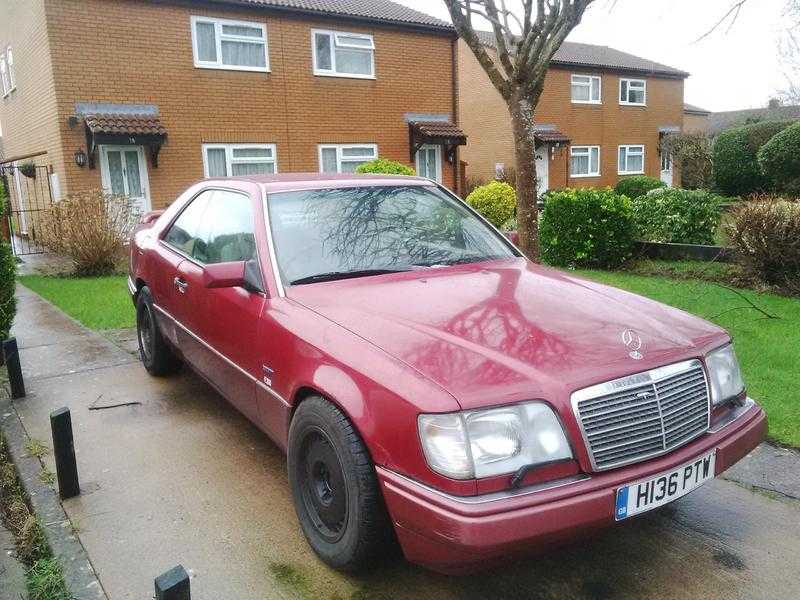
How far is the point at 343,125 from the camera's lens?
16859mm

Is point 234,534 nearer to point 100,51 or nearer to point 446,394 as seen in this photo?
point 446,394

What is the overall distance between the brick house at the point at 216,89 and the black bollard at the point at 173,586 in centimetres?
1295

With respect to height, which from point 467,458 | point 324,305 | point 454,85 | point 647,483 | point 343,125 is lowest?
point 647,483

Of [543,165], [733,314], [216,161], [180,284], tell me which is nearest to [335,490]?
[180,284]

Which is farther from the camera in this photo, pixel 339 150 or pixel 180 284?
pixel 339 150

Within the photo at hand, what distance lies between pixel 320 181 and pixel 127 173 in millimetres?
11966

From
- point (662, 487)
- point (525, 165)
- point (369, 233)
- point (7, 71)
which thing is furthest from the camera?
point (7, 71)

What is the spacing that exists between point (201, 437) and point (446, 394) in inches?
97.3

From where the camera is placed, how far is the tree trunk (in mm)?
6699

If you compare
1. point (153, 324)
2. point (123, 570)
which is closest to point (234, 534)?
point (123, 570)

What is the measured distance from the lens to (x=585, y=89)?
27.1m

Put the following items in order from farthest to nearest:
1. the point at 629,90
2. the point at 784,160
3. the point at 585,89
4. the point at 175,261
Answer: the point at 629,90 → the point at 585,89 → the point at 784,160 → the point at 175,261

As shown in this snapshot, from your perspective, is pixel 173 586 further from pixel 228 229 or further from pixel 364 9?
pixel 364 9

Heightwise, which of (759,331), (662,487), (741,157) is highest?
(741,157)
